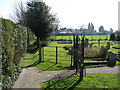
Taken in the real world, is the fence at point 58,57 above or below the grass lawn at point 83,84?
above

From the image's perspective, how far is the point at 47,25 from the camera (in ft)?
63.2

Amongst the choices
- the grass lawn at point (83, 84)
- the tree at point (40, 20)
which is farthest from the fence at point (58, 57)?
the tree at point (40, 20)

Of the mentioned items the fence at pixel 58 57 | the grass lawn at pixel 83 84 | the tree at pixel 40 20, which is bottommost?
the grass lawn at pixel 83 84

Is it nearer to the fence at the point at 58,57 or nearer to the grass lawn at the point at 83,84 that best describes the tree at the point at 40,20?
the fence at the point at 58,57

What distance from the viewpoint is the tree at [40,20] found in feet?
63.0

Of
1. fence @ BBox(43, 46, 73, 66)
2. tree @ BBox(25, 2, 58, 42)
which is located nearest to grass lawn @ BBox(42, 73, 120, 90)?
fence @ BBox(43, 46, 73, 66)

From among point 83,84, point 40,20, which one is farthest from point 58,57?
point 40,20

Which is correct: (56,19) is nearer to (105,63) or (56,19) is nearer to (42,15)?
(42,15)

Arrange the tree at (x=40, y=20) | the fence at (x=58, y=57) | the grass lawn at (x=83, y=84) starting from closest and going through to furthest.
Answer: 1. the grass lawn at (x=83, y=84)
2. the fence at (x=58, y=57)
3. the tree at (x=40, y=20)

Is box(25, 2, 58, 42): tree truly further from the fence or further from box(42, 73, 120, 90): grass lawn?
box(42, 73, 120, 90): grass lawn

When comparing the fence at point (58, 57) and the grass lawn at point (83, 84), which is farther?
the fence at point (58, 57)

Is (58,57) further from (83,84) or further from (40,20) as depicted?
(40,20)

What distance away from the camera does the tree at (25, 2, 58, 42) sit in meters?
19.2

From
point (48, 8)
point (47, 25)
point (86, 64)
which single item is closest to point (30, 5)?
point (48, 8)
